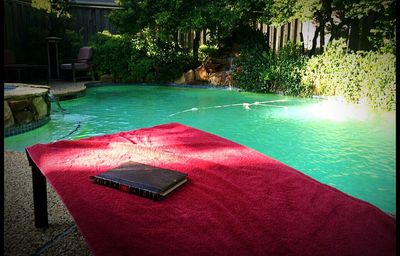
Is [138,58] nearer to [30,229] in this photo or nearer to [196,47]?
[196,47]

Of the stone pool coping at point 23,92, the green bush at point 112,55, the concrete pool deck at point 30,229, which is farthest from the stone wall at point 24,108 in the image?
the green bush at point 112,55

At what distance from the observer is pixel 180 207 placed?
1240mm

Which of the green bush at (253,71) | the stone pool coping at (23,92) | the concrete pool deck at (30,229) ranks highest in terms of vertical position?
the green bush at (253,71)

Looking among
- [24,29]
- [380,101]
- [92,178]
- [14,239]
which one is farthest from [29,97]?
[380,101]

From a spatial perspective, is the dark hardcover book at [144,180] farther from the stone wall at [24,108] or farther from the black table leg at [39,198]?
the stone wall at [24,108]

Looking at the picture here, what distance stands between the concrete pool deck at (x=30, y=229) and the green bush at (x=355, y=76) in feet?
19.1

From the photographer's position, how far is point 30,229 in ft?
6.40

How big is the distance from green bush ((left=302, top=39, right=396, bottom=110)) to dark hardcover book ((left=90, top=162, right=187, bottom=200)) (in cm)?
572

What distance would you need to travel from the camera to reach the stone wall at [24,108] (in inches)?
165

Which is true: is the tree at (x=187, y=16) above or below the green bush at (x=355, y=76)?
above

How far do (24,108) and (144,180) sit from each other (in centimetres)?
373

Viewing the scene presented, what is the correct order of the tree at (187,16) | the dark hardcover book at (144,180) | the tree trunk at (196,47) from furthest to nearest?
1. the tree trunk at (196,47)
2. the tree at (187,16)
3. the dark hardcover book at (144,180)

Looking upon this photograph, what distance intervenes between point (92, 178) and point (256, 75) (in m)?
8.23

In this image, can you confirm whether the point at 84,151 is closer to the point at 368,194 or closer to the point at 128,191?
the point at 128,191
